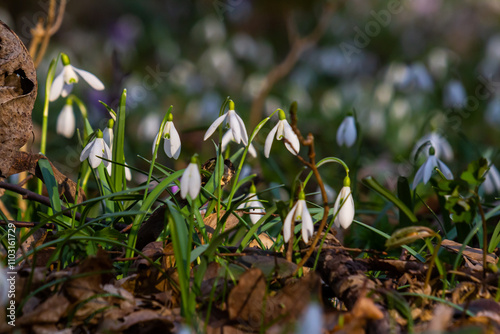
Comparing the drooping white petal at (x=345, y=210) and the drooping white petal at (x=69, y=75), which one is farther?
the drooping white petal at (x=69, y=75)

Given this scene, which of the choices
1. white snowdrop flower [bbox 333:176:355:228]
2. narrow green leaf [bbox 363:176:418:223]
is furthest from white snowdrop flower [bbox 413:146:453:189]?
white snowdrop flower [bbox 333:176:355:228]

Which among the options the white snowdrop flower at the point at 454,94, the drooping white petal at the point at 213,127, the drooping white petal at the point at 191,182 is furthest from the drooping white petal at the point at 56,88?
the white snowdrop flower at the point at 454,94

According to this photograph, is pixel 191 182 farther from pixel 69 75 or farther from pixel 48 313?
pixel 69 75

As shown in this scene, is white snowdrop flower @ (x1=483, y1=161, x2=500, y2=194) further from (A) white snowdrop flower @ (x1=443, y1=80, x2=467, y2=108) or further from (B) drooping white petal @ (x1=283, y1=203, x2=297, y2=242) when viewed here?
(A) white snowdrop flower @ (x1=443, y1=80, x2=467, y2=108)

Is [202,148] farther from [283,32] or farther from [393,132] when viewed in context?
[283,32]

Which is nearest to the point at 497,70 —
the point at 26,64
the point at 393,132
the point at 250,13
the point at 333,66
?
the point at 333,66

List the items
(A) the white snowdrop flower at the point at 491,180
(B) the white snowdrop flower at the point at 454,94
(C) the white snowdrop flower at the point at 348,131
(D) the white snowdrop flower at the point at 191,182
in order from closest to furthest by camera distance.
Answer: (D) the white snowdrop flower at the point at 191,182 < (A) the white snowdrop flower at the point at 491,180 < (C) the white snowdrop flower at the point at 348,131 < (B) the white snowdrop flower at the point at 454,94

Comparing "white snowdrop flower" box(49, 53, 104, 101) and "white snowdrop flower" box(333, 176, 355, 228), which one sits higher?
"white snowdrop flower" box(49, 53, 104, 101)

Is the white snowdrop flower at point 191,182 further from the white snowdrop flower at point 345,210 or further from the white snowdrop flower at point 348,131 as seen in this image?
the white snowdrop flower at point 348,131

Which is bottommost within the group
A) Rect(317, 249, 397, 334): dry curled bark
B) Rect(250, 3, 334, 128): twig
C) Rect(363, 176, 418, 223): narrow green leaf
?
Rect(250, 3, 334, 128): twig
